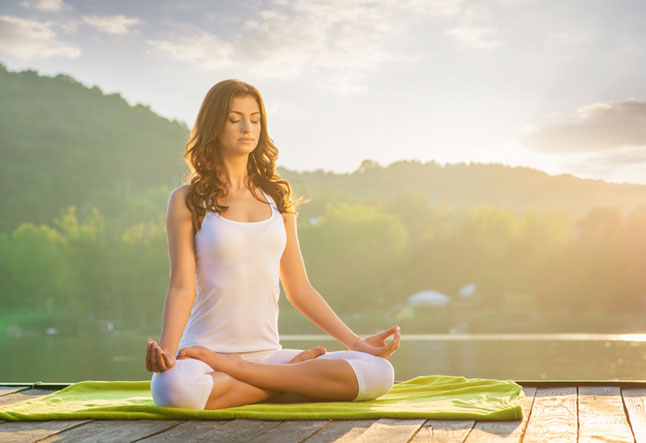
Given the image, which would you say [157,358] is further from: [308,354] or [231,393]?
[308,354]

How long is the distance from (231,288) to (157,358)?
0.38 metres

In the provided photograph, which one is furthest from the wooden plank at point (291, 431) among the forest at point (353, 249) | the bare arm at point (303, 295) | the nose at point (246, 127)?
the forest at point (353, 249)

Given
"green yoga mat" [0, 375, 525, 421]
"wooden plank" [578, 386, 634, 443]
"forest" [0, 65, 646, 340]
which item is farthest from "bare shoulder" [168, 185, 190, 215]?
"forest" [0, 65, 646, 340]

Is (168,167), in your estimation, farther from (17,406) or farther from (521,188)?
(17,406)

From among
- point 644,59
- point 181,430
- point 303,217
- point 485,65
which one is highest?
point 485,65

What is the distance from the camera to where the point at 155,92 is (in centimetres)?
5291

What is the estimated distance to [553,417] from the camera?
6.71 ft

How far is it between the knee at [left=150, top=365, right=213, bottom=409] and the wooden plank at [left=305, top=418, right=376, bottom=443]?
0.38 m

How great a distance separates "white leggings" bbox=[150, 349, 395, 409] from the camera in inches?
81.0

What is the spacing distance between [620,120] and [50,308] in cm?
3001

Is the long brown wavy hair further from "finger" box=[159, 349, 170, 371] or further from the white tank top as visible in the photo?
"finger" box=[159, 349, 170, 371]

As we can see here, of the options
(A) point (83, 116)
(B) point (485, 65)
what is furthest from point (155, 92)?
(B) point (485, 65)

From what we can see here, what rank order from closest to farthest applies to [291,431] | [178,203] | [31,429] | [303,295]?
[291,431]
[31,429]
[178,203]
[303,295]

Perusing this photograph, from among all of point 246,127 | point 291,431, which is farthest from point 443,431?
point 246,127
